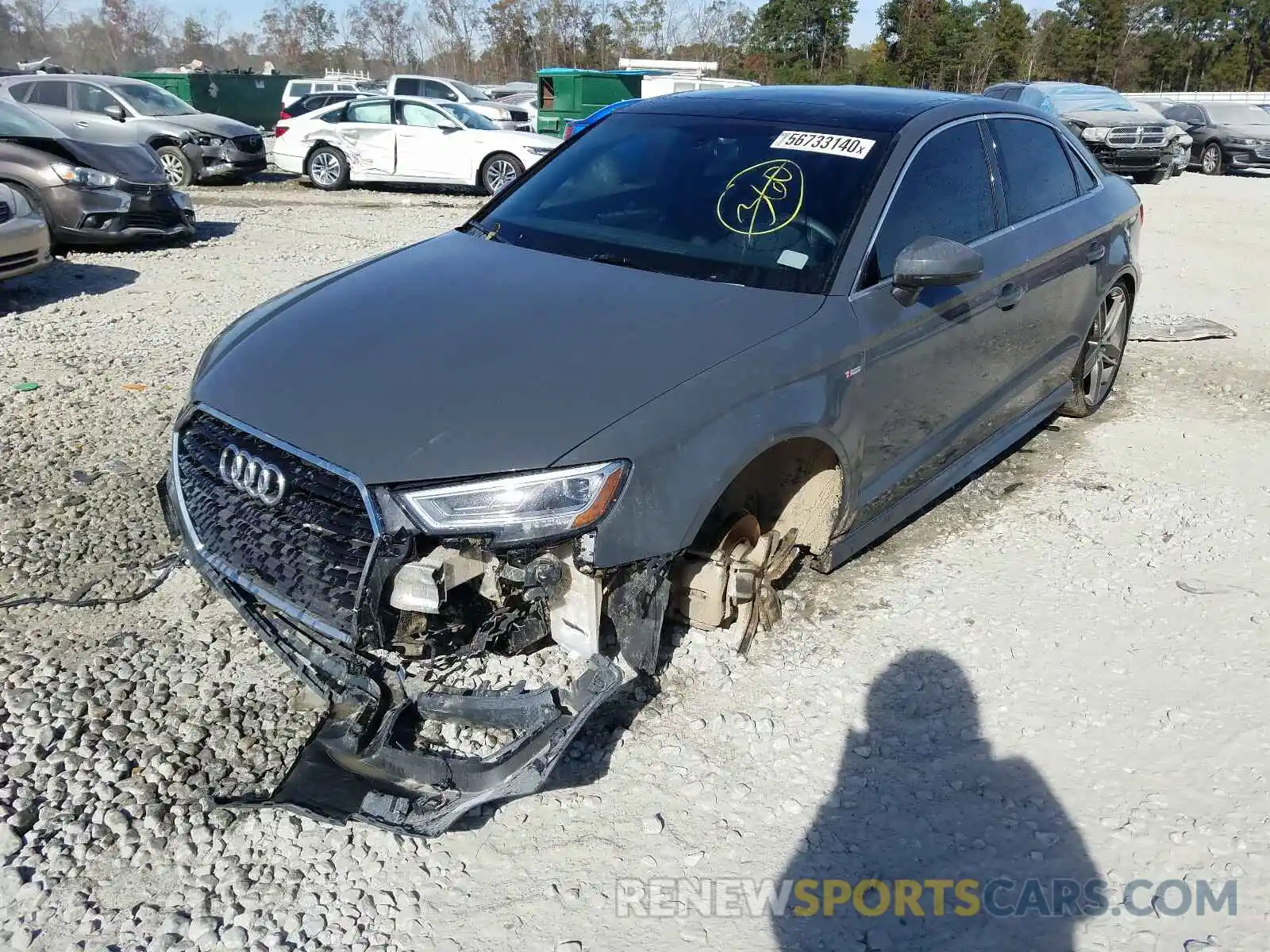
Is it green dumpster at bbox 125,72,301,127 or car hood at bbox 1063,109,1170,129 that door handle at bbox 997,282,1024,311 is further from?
green dumpster at bbox 125,72,301,127

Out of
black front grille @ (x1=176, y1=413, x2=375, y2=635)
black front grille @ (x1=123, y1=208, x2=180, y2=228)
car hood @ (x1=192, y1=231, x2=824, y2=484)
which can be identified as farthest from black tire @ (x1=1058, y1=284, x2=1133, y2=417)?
black front grille @ (x1=123, y1=208, x2=180, y2=228)

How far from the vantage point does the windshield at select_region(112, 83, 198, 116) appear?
583 inches

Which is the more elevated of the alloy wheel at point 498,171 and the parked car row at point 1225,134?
the parked car row at point 1225,134

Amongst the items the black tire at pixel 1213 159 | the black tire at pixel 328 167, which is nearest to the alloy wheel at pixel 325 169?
the black tire at pixel 328 167

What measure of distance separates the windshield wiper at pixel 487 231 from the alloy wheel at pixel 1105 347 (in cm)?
320

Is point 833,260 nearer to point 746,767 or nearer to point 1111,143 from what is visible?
point 746,767

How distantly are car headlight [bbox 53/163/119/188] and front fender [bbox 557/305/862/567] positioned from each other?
27.0ft

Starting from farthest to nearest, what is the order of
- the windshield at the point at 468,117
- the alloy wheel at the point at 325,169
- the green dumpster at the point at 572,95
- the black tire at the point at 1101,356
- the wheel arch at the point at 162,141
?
the green dumpster at the point at 572,95
the alloy wheel at the point at 325,169
the windshield at the point at 468,117
the wheel arch at the point at 162,141
the black tire at the point at 1101,356

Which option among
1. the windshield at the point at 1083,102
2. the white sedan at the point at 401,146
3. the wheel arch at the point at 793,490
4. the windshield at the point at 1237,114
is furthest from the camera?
the windshield at the point at 1237,114

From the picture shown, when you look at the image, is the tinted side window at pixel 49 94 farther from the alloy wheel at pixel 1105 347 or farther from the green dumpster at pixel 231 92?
the green dumpster at pixel 231 92

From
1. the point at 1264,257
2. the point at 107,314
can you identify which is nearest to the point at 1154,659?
the point at 107,314

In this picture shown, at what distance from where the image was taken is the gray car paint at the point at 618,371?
2648 mm

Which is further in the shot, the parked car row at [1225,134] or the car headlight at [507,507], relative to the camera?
the parked car row at [1225,134]

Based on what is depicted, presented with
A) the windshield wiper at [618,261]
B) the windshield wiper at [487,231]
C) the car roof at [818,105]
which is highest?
the car roof at [818,105]
